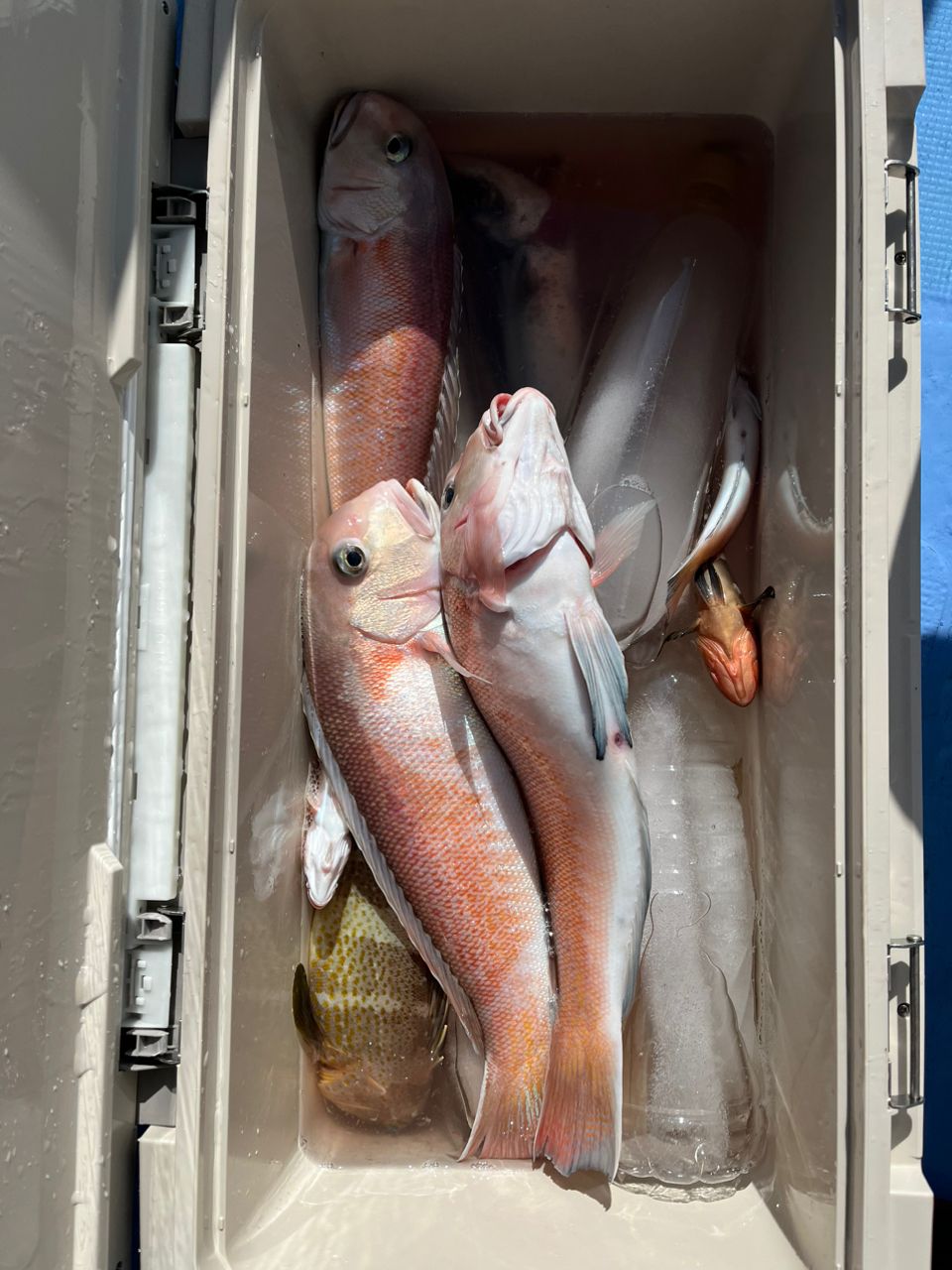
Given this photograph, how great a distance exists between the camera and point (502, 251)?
1.34 metres

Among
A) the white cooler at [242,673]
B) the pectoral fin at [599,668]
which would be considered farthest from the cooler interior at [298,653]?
the pectoral fin at [599,668]

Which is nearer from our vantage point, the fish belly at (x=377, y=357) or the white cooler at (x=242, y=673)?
the white cooler at (x=242, y=673)

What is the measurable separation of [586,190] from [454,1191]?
138cm

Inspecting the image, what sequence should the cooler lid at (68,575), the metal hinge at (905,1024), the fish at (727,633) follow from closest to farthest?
1. the cooler lid at (68,575)
2. the metal hinge at (905,1024)
3. the fish at (727,633)

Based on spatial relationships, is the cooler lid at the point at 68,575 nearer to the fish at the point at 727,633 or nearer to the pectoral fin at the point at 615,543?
the pectoral fin at the point at 615,543

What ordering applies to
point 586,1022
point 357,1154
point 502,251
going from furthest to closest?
point 502,251
point 357,1154
point 586,1022

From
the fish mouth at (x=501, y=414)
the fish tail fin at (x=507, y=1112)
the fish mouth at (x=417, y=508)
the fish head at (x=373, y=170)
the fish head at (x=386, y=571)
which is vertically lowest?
the fish tail fin at (x=507, y=1112)

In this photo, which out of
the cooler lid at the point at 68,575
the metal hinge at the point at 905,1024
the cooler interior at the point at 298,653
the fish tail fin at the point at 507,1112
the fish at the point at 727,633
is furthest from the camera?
the fish at the point at 727,633

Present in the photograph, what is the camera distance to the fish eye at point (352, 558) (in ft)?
3.67

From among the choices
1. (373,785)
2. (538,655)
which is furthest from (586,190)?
(373,785)

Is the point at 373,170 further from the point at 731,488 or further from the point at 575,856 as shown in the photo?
the point at 575,856

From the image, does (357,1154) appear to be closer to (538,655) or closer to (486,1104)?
(486,1104)

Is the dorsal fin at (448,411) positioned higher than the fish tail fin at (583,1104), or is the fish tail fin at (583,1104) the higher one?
the dorsal fin at (448,411)

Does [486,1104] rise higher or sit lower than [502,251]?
lower
